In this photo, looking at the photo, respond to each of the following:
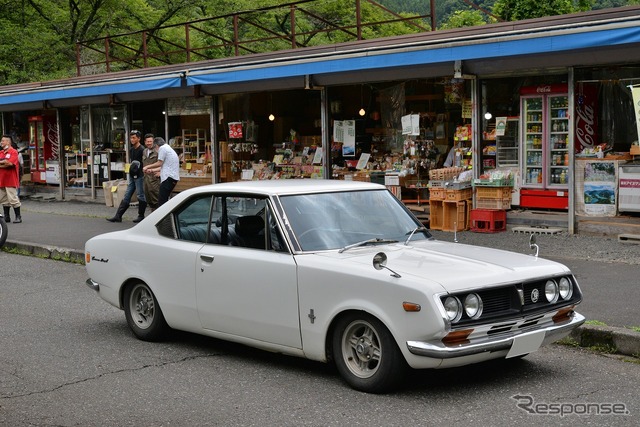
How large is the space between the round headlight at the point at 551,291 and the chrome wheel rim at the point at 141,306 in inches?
131

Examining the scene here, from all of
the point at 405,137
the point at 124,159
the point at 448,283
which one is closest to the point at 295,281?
the point at 448,283

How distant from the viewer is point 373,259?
573 cm

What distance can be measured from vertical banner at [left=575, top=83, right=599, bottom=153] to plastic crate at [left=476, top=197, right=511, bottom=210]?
1.42 metres

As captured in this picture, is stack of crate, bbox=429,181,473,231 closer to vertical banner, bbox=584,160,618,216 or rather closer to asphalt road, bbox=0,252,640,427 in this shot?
vertical banner, bbox=584,160,618,216

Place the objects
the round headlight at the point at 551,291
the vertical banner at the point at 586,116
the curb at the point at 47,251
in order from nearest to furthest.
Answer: the round headlight at the point at 551,291 → the curb at the point at 47,251 → the vertical banner at the point at 586,116

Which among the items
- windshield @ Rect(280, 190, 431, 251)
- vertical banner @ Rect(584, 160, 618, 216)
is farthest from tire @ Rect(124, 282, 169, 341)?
vertical banner @ Rect(584, 160, 618, 216)

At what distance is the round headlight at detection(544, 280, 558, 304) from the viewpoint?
236 inches

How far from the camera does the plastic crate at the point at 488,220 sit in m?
13.9

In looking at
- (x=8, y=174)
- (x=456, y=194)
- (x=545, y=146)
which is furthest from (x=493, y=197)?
(x=8, y=174)

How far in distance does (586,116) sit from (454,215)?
8.72 ft

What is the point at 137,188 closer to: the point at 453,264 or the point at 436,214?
the point at 436,214

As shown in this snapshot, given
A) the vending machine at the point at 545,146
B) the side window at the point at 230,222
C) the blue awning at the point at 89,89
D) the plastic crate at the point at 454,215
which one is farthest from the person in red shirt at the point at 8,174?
the side window at the point at 230,222

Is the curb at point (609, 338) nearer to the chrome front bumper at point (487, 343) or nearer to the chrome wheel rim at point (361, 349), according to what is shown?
the chrome front bumper at point (487, 343)

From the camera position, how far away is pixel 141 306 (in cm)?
758
